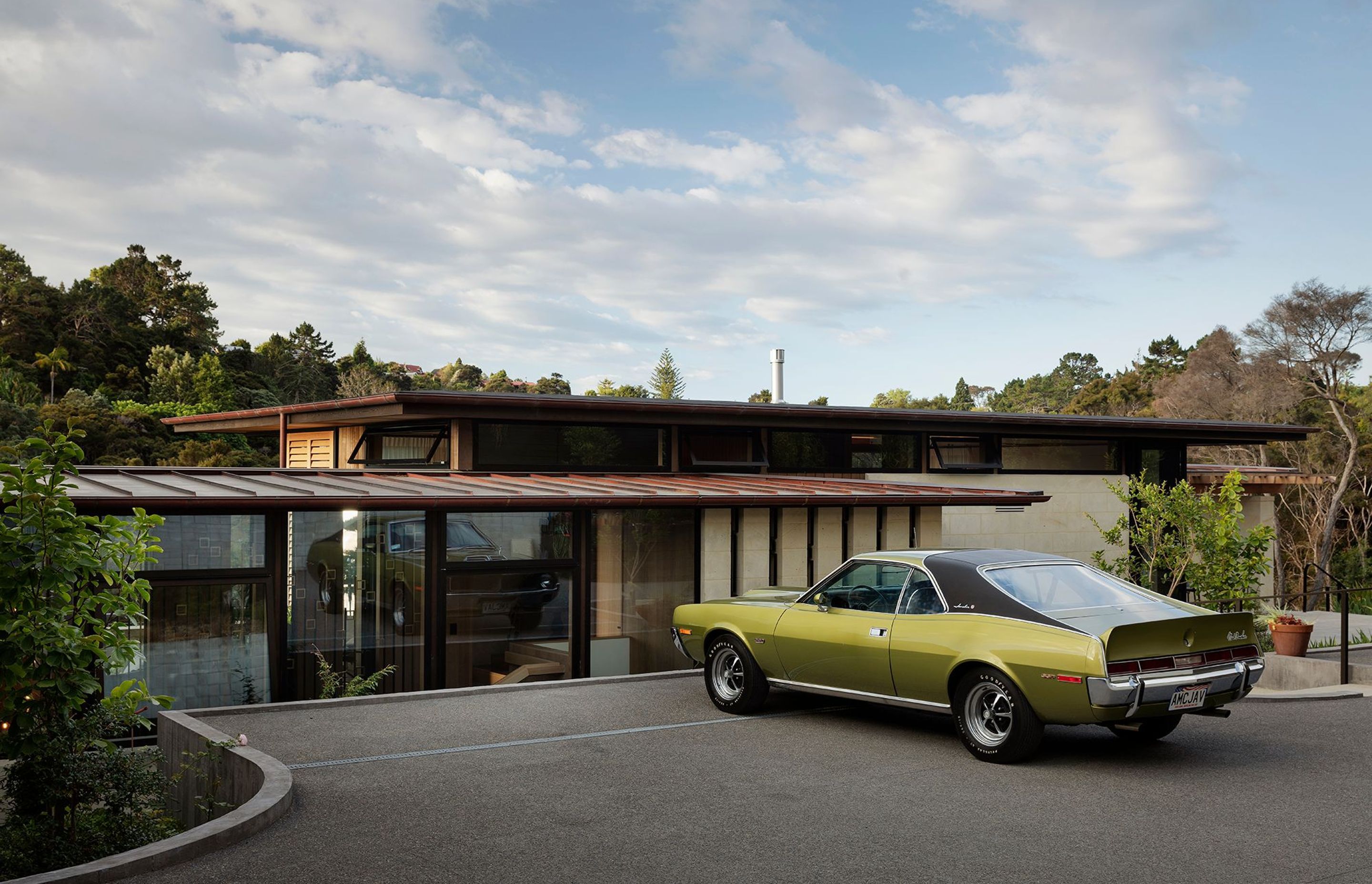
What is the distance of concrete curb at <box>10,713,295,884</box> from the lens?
5.27m

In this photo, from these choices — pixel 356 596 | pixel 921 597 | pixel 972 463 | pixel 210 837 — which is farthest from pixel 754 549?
pixel 210 837

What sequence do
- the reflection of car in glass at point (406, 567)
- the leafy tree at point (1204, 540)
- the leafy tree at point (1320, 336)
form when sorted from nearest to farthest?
the reflection of car in glass at point (406, 567) < the leafy tree at point (1204, 540) < the leafy tree at point (1320, 336)

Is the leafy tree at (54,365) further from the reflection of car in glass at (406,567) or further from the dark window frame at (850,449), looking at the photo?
the reflection of car in glass at (406,567)

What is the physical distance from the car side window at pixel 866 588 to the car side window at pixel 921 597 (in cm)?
7

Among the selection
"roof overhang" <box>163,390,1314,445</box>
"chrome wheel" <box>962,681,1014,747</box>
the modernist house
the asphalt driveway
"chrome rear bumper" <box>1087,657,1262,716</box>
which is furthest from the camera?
"roof overhang" <box>163,390,1314,445</box>

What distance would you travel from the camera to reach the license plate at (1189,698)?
7414 mm

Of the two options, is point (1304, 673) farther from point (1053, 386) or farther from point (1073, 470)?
point (1053, 386)

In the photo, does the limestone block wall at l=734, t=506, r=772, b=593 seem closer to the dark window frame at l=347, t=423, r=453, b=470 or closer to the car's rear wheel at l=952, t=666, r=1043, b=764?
Answer: the dark window frame at l=347, t=423, r=453, b=470

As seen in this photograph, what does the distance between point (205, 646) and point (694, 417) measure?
8.17 m

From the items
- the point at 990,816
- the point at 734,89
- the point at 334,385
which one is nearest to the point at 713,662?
the point at 990,816

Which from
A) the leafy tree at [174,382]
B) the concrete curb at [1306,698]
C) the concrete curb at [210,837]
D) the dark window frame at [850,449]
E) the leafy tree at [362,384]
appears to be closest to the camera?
the concrete curb at [210,837]

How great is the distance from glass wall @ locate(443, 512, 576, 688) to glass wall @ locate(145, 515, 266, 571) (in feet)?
6.99

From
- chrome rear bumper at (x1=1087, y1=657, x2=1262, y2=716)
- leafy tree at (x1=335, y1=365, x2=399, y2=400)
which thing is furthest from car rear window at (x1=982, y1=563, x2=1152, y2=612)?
leafy tree at (x1=335, y1=365, x2=399, y2=400)

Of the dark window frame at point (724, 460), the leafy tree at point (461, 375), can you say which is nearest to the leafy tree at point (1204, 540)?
the dark window frame at point (724, 460)
